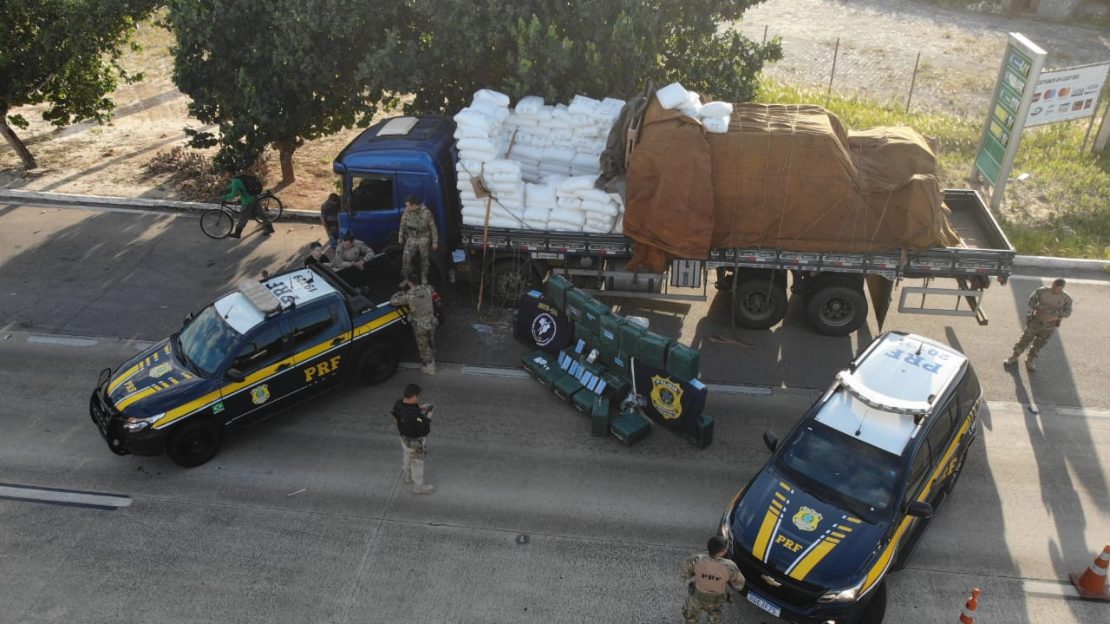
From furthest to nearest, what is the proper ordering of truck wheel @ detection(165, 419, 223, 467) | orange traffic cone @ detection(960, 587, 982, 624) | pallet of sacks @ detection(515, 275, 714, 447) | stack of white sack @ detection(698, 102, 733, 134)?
stack of white sack @ detection(698, 102, 733, 134)
pallet of sacks @ detection(515, 275, 714, 447)
truck wheel @ detection(165, 419, 223, 467)
orange traffic cone @ detection(960, 587, 982, 624)

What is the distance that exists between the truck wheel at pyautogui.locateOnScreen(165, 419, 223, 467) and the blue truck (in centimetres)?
429

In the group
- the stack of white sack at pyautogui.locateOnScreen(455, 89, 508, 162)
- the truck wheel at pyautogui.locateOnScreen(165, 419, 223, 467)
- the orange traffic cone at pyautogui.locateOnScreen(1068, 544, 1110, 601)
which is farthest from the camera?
the stack of white sack at pyautogui.locateOnScreen(455, 89, 508, 162)

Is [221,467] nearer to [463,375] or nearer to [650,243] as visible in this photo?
[463,375]

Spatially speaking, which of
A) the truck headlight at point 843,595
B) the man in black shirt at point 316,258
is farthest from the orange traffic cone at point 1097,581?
the man in black shirt at point 316,258

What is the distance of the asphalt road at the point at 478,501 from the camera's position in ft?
28.1

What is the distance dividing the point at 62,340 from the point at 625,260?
364 inches

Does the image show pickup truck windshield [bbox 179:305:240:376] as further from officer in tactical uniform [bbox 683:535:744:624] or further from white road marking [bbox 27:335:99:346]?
officer in tactical uniform [bbox 683:535:744:624]

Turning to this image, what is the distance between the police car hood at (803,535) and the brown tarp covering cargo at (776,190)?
4696 millimetres

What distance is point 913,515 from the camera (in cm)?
831

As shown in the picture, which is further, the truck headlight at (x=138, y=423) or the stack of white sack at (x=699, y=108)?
the stack of white sack at (x=699, y=108)

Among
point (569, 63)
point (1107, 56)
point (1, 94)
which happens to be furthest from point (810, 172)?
point (1107, 56)

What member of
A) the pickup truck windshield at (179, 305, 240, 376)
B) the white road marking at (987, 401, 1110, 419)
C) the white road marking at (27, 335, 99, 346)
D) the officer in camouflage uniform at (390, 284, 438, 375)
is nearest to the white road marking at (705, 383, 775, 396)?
the white road marking at (987, 401, 1110, 419)

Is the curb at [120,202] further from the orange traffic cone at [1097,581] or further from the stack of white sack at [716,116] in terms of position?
the orange traffic cone at [1097,581]

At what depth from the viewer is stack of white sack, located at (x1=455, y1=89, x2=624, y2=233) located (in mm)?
12531
